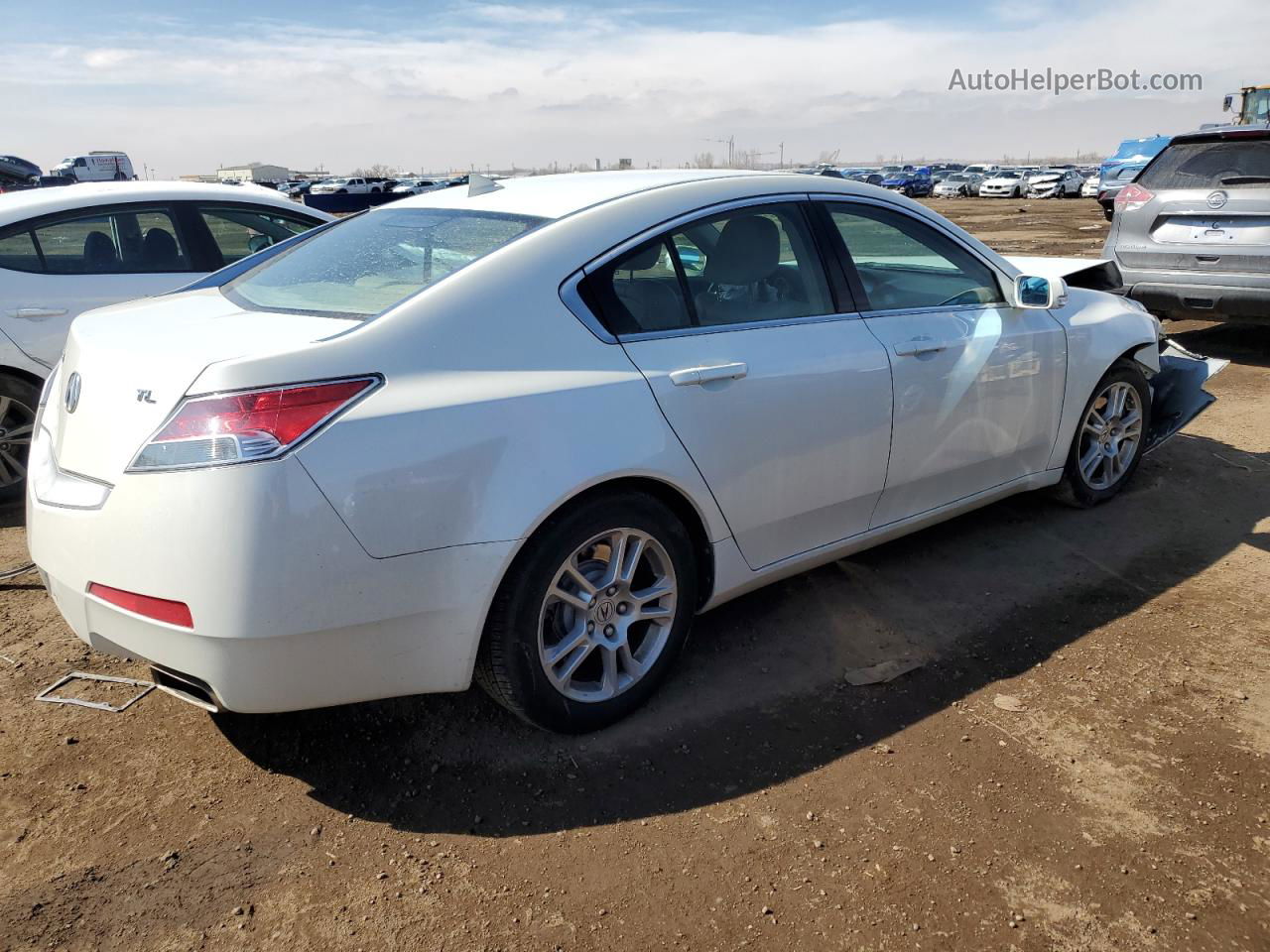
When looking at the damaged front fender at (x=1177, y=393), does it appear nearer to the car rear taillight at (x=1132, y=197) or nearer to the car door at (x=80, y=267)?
the car rear taillight at (x=1132, y=197)

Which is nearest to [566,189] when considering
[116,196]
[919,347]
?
[919,347]

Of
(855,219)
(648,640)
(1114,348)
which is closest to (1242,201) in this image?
(1114,348)

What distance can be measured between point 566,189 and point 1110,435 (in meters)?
3.05

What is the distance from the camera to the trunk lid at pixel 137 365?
8.02ft

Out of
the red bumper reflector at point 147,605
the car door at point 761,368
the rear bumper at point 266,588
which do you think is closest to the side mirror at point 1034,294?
the car door at point 761,368

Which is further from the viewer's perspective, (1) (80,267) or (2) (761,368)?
(1) (80,267)

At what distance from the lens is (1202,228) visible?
24.4 feet

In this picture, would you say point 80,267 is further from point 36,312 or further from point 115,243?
point 36,312

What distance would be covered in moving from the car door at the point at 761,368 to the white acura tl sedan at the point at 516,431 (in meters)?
0.01

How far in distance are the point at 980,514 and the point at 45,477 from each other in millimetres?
3970

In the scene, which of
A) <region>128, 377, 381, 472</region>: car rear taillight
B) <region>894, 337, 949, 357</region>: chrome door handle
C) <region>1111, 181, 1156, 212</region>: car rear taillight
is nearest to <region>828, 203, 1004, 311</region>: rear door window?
<region>894, 337, 949, 357</region>: chrome door handle

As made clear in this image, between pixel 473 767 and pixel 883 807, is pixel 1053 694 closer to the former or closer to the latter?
pixel 883 807

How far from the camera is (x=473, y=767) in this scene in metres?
2.89

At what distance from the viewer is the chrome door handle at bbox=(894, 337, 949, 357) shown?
11.6 feet
